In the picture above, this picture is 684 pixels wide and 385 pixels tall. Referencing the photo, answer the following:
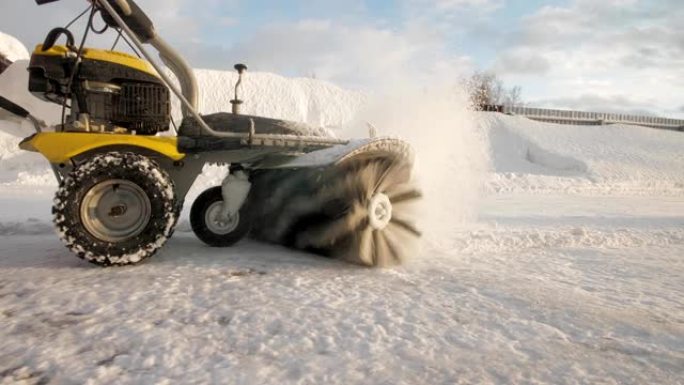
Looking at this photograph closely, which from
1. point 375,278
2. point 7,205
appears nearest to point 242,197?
point 375,278

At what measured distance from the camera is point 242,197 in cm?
430

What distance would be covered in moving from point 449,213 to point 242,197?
3085 millimetres

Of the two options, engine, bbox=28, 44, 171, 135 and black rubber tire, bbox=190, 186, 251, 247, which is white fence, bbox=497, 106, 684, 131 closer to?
black rubber tire, bbox=190, 186, 251, 247

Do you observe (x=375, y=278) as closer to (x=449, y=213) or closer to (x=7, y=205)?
(x=449, y=213)

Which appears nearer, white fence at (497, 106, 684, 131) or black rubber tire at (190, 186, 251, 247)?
black rubber tire at (190, 186, 251, 247)

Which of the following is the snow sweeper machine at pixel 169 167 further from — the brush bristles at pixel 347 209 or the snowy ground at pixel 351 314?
the snowy ground at pixel 351 314

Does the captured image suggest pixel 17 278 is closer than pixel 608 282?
Yes

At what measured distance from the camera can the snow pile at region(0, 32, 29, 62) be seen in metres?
19.5

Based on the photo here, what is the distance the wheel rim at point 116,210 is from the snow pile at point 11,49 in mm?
19748

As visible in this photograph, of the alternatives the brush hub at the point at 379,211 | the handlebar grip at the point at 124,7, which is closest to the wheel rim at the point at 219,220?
the brush hub at the point at 379,211

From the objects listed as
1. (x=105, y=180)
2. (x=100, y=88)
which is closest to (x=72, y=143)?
(x=105, y=180)

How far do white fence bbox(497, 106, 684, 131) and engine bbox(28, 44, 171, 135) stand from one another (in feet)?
103

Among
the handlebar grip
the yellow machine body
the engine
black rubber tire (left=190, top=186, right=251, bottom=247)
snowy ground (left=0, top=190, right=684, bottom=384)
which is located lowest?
snowy ground (left=0, top=190, right=684, bottom=384)

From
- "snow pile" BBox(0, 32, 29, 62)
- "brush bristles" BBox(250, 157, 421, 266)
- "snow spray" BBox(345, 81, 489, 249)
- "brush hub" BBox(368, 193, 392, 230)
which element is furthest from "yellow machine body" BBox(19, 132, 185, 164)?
"snow pile" BBox(0, 32, 29, 62)
